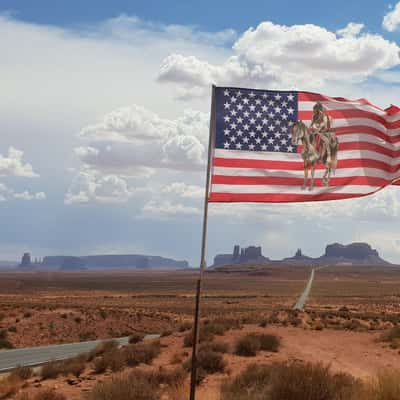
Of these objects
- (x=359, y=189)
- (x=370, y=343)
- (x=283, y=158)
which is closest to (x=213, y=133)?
(x=283, y=158)

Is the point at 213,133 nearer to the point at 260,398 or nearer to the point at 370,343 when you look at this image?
the point at 260,398

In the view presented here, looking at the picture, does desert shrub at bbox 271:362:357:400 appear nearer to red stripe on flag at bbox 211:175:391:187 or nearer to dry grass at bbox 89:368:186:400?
dry grass at bbox 89:368:186:400

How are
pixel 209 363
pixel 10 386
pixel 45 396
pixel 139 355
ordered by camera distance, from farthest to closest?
pixel 139 355 < pixel 209 363 < pixel 10 386 < pixel 45 396

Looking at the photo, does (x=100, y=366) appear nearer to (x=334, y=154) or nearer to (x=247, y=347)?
(x=247, y=347)

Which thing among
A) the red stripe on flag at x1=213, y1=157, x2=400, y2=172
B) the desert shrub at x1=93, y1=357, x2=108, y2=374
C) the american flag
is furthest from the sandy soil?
the red stripe on flag at x1=213, y1=157, x2=400, y2=172

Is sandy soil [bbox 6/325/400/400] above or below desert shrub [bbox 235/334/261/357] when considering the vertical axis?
below

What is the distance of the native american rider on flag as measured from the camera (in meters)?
12.3

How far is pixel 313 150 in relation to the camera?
12.2 m

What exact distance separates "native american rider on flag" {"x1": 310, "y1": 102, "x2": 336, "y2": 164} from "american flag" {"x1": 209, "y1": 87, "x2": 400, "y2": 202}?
0.10m

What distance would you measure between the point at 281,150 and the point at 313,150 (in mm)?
636

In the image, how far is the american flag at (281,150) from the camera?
11.9m

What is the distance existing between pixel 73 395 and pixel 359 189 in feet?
30.8

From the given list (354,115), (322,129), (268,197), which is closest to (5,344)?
(268,197)

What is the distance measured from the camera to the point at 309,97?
40.5 ft
